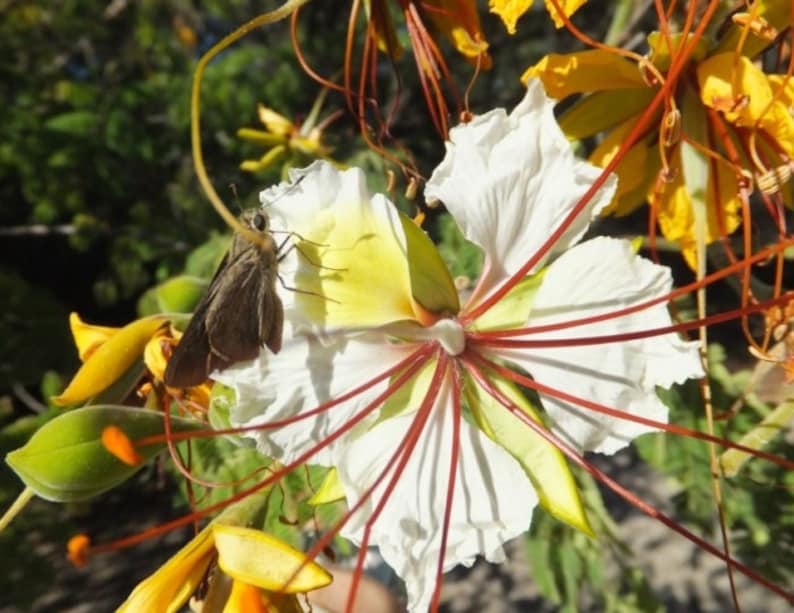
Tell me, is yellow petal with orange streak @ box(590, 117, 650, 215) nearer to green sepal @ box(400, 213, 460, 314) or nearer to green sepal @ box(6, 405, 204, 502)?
green sepal @ box(400, 213, 460, 314)

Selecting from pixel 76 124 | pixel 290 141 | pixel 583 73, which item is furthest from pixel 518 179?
pixel 76 124

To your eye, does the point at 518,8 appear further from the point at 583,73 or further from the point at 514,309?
the point at 514,309

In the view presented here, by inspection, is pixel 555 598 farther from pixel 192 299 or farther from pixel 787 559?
pixel 192 299

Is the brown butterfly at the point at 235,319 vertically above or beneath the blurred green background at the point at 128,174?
above

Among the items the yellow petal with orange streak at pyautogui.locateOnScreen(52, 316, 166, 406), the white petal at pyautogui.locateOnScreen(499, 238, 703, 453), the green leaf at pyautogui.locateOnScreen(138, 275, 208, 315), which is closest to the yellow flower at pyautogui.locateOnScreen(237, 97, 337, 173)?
the green leaf at pyautogui.locateOnScreen(138, 275, 208, 315)

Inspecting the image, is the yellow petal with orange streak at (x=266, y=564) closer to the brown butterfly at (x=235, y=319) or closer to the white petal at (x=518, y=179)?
the brown butterfly at (x=235, y=319)

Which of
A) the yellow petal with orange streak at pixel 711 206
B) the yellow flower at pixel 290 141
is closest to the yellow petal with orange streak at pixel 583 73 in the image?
the yellow petal with orange streak at pixel 711 206
